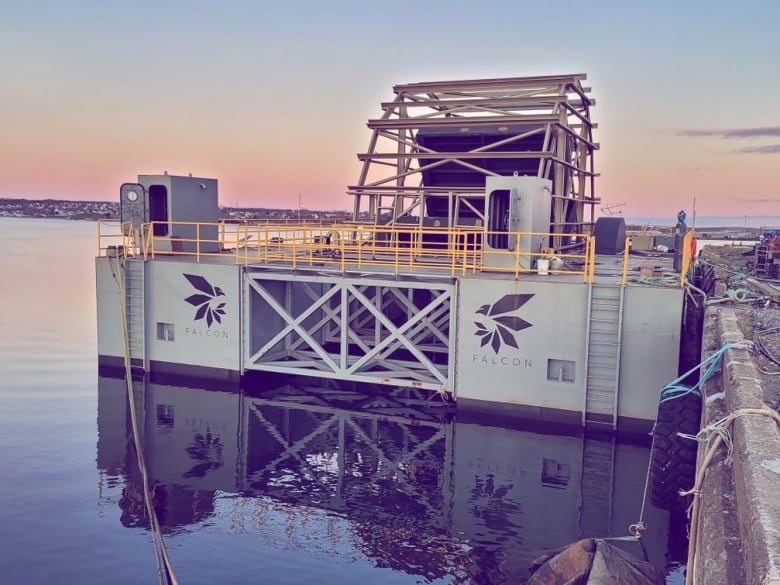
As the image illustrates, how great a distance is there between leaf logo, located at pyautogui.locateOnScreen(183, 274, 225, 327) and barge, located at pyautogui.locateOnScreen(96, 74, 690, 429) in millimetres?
36

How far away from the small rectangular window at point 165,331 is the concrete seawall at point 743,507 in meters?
15.5

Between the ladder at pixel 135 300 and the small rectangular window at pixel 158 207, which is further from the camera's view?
the small rectangular window at pixel 158 207

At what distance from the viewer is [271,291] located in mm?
18672

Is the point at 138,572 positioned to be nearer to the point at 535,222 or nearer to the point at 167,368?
the point at 167,368

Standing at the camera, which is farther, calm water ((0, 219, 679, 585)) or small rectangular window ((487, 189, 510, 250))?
small rectangular window ((487, 189, 510, 250))

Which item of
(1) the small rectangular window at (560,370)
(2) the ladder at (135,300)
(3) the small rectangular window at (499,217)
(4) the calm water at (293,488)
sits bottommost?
(4) the calm water at (293,488)

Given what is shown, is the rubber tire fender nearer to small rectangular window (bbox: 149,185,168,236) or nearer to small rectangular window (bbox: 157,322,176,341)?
small rectangular window (bbox: 157,322,176,341)

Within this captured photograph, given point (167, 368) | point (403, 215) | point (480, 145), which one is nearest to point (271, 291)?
point (167, 368)

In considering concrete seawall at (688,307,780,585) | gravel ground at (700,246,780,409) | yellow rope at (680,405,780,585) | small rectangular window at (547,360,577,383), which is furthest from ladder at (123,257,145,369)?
yellow rope at (680,405,780,585)

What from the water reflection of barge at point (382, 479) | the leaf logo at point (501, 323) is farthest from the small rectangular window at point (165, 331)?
the leaf logo at point (501, 323)

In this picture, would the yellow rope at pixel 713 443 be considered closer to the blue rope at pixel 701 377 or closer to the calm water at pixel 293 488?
the blue rope at pixel 701 377

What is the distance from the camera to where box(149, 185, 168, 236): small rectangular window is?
2069cm

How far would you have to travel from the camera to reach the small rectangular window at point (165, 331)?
744 inches

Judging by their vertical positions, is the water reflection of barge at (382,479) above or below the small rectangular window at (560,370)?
below
